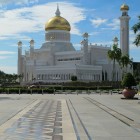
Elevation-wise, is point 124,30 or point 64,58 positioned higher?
point 124,30

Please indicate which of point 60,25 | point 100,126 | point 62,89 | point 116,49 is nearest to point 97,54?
point 60,25

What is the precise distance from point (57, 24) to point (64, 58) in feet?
32.6

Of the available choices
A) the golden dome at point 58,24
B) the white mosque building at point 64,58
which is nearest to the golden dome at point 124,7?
the white mosque building at point 64,58

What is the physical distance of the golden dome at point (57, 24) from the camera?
107m

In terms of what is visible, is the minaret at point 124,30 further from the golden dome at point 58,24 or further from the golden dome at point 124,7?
the golden dome at point 58,24

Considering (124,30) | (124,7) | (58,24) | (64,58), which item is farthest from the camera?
(58,24)

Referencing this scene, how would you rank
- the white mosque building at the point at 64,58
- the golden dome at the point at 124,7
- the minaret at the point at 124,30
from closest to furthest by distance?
the white mosque building at the point at 64,58 → the minaret at the point at 124,30 → the golden dome at the point at 124,7

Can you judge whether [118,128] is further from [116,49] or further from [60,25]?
[60,25]

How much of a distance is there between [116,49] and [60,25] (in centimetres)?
3224

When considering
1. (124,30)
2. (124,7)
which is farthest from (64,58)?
(124,7)

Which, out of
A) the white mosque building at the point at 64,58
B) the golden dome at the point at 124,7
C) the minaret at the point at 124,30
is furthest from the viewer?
the golden dome at the point at 124,7

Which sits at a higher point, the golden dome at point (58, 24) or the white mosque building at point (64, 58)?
the golden dome at point (58, 24)

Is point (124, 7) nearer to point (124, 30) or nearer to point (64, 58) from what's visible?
point (124, 30)

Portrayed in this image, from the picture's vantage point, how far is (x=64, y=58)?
344 ft
